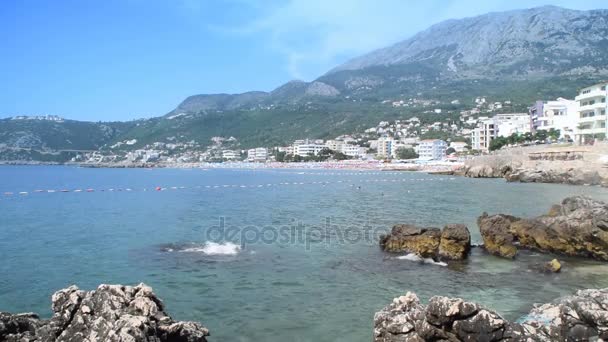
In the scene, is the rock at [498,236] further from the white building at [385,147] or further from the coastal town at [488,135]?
the white building at [385,147]

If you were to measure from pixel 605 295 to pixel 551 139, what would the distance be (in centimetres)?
8816

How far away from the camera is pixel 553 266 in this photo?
15727 mm

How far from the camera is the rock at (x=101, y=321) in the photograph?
6336 mm

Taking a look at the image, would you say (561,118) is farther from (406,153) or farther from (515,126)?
(406,153)

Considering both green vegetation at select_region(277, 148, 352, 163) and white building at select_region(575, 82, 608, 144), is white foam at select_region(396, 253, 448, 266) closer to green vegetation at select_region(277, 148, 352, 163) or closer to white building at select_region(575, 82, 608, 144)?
white building at select_region(575, 82, 608, 144)

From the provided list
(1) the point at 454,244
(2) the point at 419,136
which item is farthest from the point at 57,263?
(2) the point at 419,136

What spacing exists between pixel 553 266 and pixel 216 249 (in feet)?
40.0

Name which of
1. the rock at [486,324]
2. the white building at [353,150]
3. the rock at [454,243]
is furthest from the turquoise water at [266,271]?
the white building at [353,150]

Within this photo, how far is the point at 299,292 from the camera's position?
44.5ft

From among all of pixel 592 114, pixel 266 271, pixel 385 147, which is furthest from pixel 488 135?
pixel 266 271

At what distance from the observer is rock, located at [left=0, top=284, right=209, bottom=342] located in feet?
20.8

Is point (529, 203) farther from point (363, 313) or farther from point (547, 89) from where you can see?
point (547, 89)

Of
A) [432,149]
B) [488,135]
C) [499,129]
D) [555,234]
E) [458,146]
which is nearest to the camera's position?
[555,234]

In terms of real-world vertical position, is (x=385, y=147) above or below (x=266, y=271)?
→ above
